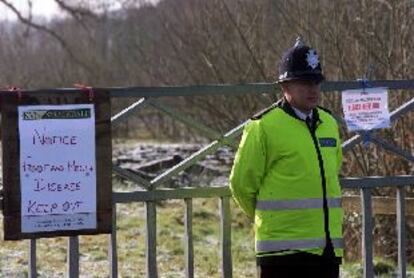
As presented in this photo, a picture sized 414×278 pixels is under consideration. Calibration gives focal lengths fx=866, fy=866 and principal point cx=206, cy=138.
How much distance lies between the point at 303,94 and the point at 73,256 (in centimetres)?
168

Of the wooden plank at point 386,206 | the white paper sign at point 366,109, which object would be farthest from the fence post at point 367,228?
the wooden plank at point 386,206

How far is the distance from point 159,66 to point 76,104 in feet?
40.3

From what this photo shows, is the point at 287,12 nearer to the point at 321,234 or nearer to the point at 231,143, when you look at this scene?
the point at 231,143

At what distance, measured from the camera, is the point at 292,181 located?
422 cm

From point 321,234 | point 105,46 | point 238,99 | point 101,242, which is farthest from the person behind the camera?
point 105,46

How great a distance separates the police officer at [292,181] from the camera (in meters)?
4.22

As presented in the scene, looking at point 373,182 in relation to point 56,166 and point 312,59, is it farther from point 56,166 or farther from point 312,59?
point 56,166

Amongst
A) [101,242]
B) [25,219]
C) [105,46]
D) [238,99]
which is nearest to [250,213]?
[25,219]

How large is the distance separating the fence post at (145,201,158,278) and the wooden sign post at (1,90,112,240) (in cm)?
28

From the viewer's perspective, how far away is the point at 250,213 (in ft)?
14.5

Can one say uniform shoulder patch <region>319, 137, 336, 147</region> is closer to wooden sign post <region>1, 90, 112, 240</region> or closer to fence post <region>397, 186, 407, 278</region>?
wooden sign post <region>1, 90, 112, 240</region>

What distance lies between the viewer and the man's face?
4242 mm

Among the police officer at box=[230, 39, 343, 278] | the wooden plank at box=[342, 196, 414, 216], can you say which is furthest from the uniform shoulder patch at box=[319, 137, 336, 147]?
the wooden plank at box=[342, 196, 414, 216]

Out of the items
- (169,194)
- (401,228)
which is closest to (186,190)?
(169,194)
